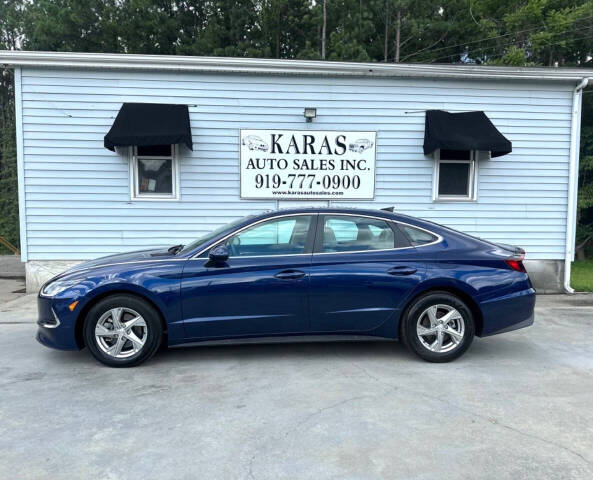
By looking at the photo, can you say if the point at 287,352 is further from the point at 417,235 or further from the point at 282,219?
the point at 417,235

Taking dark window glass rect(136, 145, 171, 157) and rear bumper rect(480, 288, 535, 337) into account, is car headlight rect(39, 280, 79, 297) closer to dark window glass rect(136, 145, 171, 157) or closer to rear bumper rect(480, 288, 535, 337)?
rear bumper rect(480, 288, 535, 337)

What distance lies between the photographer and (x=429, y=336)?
4523 mm

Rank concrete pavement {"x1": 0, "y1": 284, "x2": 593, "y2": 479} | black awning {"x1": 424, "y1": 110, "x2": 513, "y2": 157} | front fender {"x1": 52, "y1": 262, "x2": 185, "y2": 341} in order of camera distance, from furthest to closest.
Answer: black awning {"x1": 424, "y1": 110, "x2": 513, "y2": 157} → front fender {"x1": 52, "y1": 262, "x2": 185, "y2": 341} → concrete pavement {"x1": 0, "y1": 284, "x2": 593, "y2": 479}

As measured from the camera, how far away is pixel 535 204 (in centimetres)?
886

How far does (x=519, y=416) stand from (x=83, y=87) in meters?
8.28

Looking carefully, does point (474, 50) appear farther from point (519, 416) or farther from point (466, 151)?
point (519, 416)

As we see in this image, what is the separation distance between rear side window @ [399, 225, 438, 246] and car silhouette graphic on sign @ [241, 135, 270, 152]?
14.6 feet

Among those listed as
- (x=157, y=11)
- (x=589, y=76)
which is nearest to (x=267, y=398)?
(x=589, y=76)

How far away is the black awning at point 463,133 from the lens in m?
8.04

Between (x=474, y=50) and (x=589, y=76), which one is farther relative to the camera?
(x=474, y=50)

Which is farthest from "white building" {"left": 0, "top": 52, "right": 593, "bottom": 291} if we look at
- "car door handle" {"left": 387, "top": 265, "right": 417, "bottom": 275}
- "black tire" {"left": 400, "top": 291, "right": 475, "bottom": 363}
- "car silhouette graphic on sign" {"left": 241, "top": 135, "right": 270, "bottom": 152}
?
"black tire" {"left": 400, "top": 291, "right": 475, "bottom": 363}

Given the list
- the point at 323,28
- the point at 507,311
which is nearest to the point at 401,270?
the point at 507,311

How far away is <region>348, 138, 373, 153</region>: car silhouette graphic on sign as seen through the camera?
855 cm

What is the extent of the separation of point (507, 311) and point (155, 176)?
647cm
